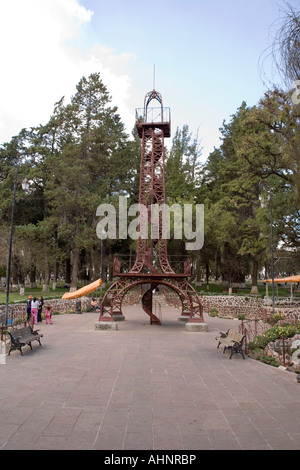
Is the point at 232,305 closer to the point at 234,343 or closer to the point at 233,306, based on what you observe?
the point at 233,306

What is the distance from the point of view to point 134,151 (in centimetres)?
4612

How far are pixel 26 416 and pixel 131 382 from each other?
2.84 m

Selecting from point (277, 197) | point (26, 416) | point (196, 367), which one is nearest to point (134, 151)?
point (277, 197)

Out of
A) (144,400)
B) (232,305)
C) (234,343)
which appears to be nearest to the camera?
(144,400)

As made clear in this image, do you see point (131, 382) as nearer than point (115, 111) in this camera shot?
Yes

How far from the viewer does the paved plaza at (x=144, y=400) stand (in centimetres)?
520

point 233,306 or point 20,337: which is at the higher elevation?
point 20,337

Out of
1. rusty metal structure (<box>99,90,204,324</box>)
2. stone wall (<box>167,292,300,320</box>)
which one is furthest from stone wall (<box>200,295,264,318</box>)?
rusty metal structure (<box>99,90,204,324</box>)

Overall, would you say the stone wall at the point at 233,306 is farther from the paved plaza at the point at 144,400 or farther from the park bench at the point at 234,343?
the paved plaza at the point at 144,400

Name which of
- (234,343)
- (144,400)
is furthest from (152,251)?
(144,400)

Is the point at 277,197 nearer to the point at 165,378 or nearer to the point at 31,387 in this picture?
the point at 165,378

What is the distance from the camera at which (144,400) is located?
7020 mm

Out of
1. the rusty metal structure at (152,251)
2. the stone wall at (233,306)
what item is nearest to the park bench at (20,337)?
the rusty metal structure at (152,251)

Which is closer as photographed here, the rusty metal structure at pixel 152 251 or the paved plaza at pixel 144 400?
the paved plaza at pixel 144 400
